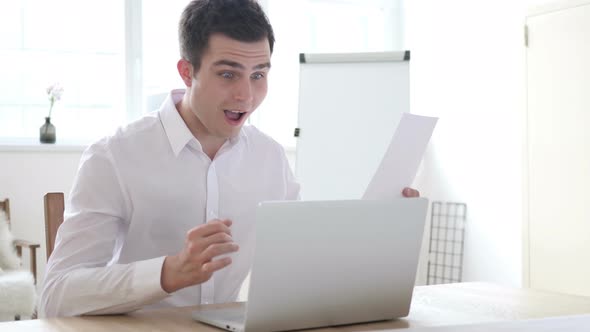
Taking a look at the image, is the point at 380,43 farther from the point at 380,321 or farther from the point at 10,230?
the point at 380,321

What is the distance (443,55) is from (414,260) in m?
4.06

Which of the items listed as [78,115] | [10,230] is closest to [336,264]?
[10,230]

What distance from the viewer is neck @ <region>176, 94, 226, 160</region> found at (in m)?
Answer: 1.80

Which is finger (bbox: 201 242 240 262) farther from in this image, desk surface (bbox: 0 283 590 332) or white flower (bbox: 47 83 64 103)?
white flower (bbox: 47 83 64 103)

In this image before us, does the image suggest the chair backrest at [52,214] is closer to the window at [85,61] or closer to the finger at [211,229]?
the finger at [211,229]

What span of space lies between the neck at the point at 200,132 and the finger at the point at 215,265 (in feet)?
2.05

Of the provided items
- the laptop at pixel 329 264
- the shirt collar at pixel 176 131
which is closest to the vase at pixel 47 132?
the shirt collar at pixel 176 131

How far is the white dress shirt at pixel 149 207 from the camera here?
1460 millimetres

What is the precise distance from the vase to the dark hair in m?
3.24

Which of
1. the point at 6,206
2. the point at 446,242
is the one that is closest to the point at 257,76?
the point at 6,206

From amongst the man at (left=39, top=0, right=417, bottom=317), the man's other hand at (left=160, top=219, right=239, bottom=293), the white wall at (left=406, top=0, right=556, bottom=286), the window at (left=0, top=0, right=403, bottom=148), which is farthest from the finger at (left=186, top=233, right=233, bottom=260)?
the window at (left=0, top=0, right=403, bottom=148)

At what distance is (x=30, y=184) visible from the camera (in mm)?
4652

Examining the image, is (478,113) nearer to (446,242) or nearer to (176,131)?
(446,242)

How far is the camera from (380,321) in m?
1.38
